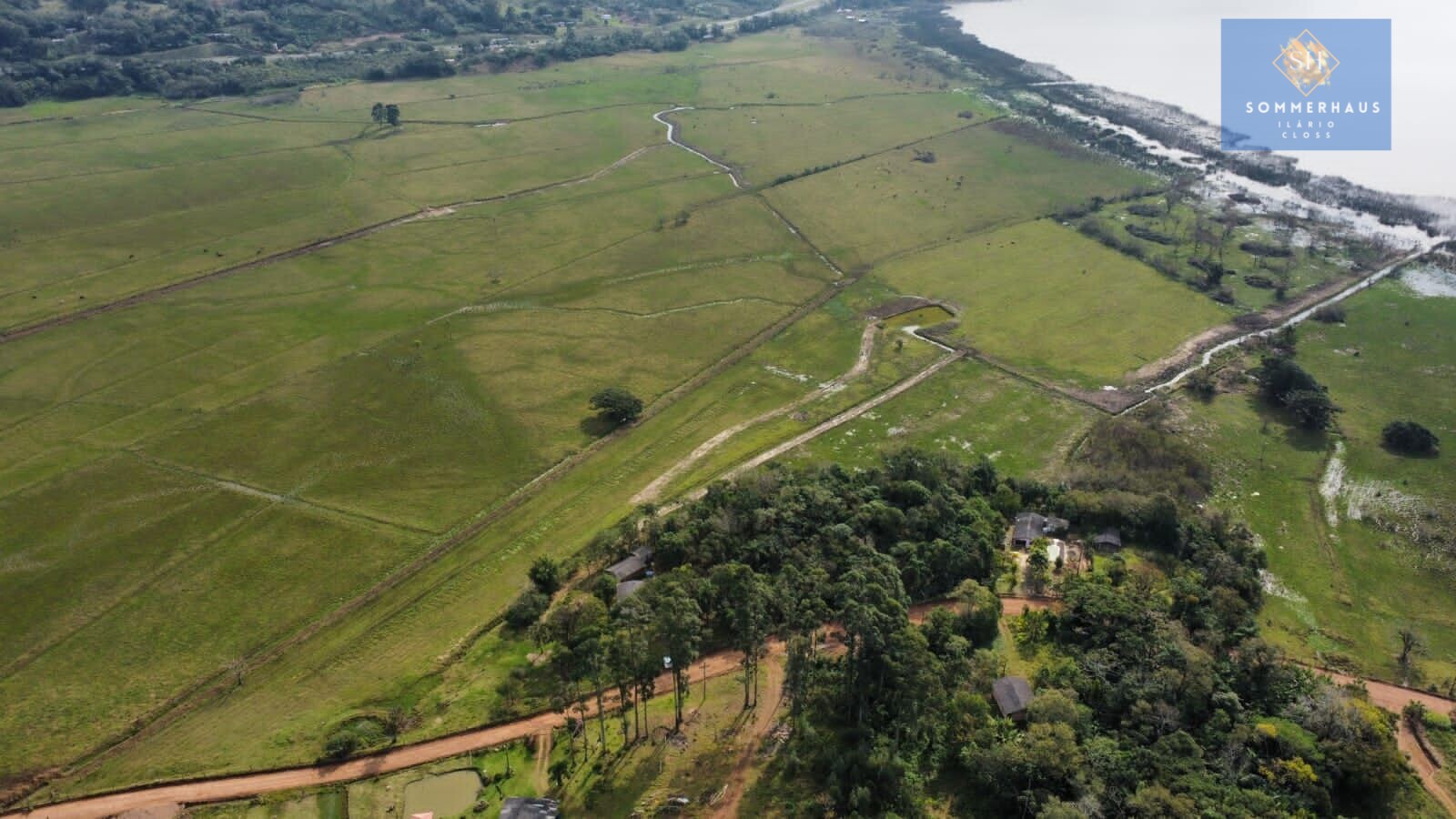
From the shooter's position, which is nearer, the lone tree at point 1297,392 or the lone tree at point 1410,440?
the lone tree at point 1410,440

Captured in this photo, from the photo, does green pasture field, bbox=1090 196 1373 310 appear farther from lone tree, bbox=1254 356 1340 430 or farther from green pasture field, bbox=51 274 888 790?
green pasture field, bbox=51 274 888 790

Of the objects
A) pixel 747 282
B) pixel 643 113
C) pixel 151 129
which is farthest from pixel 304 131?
pixel 747 282

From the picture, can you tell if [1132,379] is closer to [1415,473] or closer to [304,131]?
[1415,473]

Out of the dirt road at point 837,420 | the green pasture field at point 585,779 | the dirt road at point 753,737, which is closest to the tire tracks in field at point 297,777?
the green pasture field at point 585,779

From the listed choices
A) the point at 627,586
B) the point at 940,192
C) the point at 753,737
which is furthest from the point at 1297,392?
the point at 627,586

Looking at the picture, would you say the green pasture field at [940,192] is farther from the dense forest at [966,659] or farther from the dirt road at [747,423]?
the dense forest at [966,659]

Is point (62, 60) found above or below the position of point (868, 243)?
above
